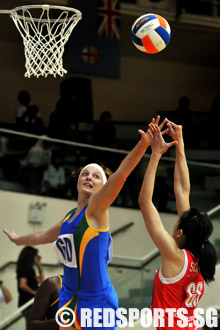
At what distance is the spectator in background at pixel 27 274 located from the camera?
30.4 ft

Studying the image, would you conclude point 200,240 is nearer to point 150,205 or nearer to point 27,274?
point 150,205

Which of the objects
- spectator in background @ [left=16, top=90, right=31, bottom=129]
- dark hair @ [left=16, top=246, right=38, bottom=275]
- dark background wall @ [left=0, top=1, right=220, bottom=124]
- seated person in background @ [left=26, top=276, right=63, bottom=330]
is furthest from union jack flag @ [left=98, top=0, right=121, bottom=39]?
seated person in background @ [left=26, top=276, right=63, bottom=330]

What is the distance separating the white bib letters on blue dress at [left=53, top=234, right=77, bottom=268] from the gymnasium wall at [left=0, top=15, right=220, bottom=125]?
948cm

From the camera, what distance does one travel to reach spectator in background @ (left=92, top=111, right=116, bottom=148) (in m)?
12.4

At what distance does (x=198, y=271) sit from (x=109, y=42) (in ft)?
30.2

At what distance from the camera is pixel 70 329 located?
4945 mm

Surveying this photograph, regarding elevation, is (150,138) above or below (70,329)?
above

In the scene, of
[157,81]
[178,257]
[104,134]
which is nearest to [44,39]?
[178,257]

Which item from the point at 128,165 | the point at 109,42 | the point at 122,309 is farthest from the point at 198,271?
the point at 109,42

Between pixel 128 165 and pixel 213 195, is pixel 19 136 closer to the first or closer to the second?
pixel 213 195

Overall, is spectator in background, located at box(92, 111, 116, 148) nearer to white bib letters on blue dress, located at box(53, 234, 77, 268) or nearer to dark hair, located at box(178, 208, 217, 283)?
white bib letters on blue dress, located at box(53, 234, 77, 268)

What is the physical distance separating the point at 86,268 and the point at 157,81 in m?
10.8

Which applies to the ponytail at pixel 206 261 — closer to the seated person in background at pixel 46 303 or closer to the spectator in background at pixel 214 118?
the seated person in background at pixel 46 303

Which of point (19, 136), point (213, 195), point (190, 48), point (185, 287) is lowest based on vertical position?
point (185, 287)
